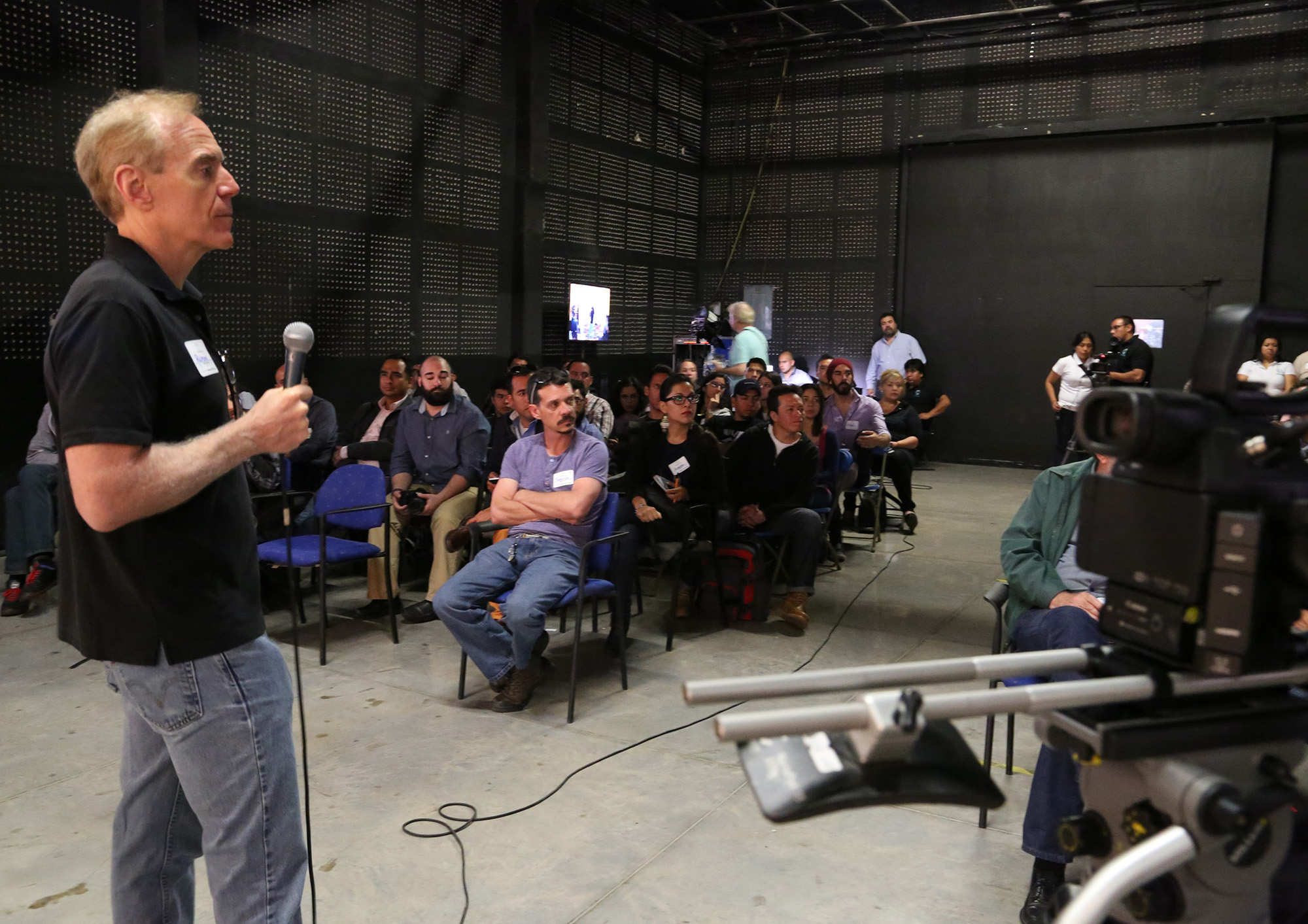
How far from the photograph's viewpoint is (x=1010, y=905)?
2525 mm

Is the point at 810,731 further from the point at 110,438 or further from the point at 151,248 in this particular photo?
the point at 151,248

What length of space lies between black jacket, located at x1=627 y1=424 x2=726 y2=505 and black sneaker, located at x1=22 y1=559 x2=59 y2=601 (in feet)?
10.2

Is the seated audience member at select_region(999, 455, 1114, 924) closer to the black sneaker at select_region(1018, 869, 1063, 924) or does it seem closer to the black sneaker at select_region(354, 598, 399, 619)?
the black sneaker at select_region(1018, 869, 1063, 924)

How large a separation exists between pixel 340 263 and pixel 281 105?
1287 millimetres

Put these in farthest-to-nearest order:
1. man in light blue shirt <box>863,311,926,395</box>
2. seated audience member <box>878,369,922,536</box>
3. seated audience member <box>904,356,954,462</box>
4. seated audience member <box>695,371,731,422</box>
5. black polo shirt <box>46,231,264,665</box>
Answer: man in light blue shirt <box>863,311,926,395</box> → seated audience member <box>904,356,954,462</box> → seated audience member <box>878,369,922,536</box> → seated audience member <box>695,371,731,422</box> → black polo shirt <box>46,231,264,665</box>

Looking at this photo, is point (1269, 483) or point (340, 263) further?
point (340, 263)

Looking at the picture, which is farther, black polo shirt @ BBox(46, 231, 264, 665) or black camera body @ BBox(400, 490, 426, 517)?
black camera body @ BBox(400, 490, 426, 517)

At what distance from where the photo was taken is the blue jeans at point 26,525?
5.17m

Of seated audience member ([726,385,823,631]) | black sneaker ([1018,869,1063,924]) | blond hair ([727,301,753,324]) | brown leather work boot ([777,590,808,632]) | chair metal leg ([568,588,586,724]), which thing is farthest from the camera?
blond hair ([727,301,753,324])

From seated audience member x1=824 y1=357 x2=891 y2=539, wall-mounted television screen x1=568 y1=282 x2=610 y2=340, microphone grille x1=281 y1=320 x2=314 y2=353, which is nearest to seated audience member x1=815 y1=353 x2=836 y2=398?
seated audience member x1=824 y1=357 x2=891 y2=539

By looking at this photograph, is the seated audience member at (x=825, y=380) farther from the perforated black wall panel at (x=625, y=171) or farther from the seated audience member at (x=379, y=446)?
the seated audience member at (x=379, y=446)

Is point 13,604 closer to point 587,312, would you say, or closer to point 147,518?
point 147,518

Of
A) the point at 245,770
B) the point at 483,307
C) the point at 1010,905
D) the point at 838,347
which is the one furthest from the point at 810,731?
the point at 838,347

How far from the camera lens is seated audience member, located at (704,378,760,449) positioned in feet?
20.1
